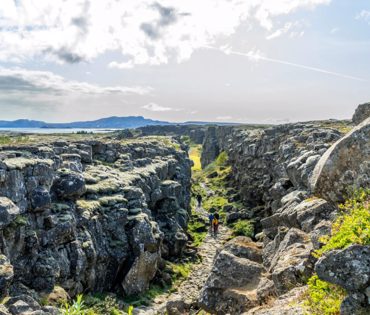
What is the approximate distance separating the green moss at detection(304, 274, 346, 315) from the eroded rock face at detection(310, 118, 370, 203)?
7.31 meters

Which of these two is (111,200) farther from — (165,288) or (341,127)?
(341,127)

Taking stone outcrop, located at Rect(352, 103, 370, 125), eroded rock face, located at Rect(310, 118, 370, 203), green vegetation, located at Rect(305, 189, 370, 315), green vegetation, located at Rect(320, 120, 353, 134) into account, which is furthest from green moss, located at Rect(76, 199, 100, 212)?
green vegetation, located at Rect(320, 120, 353, 134)

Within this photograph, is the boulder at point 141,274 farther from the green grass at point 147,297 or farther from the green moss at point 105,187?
the green moss at point 105,187

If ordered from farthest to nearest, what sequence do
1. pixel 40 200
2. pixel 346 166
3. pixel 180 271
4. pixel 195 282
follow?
1. pixel 180 271
2. pixel 195 282
3. pixel 40 200
4. pixel 346 166

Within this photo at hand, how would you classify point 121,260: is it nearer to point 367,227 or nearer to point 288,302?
point 288,302

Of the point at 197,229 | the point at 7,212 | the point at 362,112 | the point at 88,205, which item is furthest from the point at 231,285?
the point at 197,229

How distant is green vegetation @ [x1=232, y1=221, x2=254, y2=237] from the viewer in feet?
192

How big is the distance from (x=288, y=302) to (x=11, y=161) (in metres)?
28.2

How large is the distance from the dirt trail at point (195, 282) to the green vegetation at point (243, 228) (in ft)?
4.65

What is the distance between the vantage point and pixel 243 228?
6047cm

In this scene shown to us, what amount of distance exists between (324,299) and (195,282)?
31.9 metres

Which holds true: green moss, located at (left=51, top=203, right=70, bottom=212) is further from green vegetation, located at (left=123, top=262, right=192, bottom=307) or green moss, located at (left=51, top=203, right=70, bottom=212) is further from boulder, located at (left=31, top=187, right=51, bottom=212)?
green vegetation, located at (left=123, top=262, right=192, bottom=307)

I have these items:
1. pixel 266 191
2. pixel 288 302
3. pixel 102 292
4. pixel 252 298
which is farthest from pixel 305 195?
pixel 266 191

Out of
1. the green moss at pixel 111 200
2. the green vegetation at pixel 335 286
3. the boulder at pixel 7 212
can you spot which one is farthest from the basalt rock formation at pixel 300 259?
the green moss at pixel 111 200
